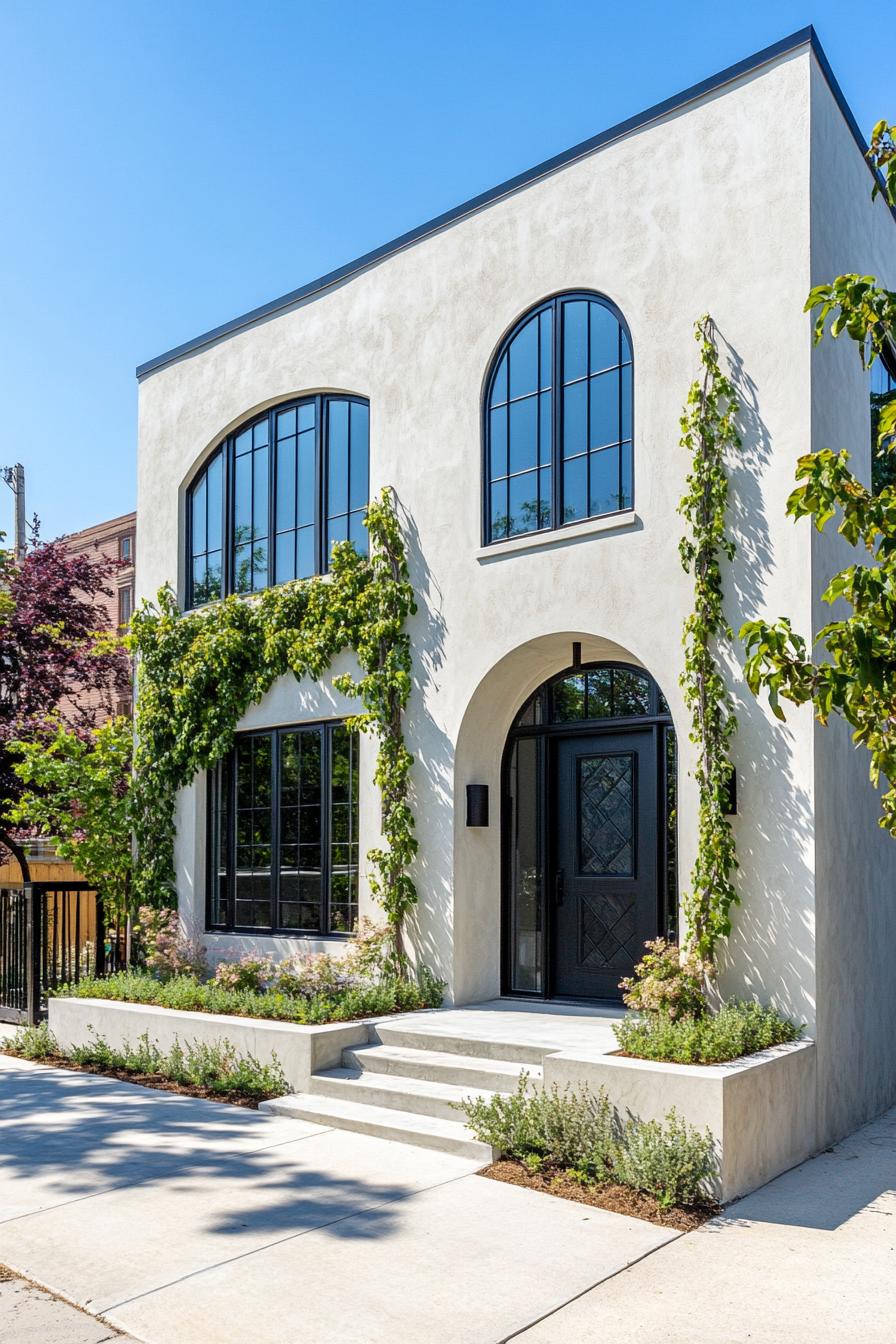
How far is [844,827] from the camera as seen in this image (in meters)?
8.15

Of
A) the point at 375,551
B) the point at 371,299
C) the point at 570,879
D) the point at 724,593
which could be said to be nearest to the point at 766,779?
the point at 724,593

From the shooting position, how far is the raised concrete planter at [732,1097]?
632 centimetres

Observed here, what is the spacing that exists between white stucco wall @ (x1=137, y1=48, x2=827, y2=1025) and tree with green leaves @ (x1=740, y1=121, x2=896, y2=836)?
265 cm

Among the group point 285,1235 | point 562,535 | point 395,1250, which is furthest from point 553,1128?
point 562,535

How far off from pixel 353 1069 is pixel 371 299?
265 inches

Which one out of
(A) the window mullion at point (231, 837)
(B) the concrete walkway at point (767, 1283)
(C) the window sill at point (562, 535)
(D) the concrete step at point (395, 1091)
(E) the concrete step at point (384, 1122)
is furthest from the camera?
(A) the window mullion at point (231, 837)

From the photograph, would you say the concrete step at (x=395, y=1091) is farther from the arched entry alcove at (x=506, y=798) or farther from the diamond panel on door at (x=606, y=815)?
the diamond panel on door at (x=606, y=815)

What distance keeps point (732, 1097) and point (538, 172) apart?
7091 millimetres

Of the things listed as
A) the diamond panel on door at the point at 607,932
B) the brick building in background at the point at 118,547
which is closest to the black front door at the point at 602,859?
the diamond panel on door at the point at 607,932

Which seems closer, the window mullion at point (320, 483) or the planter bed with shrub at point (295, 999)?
the planter bed with shrub at point (295, 999)

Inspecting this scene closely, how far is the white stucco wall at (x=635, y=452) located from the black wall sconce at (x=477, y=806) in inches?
3.4

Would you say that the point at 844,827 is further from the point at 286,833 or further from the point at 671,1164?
the point at 286,833

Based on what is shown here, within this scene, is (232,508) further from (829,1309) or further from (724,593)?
(829,1309)

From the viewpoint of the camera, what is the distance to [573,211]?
931 centimetres
